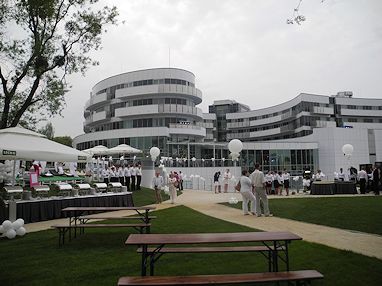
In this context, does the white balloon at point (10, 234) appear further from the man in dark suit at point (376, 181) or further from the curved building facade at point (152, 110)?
the curved building facade at point (152, 110)

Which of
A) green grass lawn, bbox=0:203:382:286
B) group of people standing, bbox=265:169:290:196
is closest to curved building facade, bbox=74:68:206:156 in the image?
group of people standing, bbox=265:169:290:196

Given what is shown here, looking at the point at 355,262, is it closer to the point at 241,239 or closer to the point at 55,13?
the point at 241,239

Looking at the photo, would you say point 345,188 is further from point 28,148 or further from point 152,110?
point 152,110

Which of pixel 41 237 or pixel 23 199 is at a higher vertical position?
pixel 23 199

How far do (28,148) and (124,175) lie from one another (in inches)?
516

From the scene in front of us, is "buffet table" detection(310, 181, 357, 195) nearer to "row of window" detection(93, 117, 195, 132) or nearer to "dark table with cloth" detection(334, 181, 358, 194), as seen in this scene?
"dark table with cloth" detection(334, 181, 358, 194)

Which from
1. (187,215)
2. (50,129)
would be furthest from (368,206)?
(50,129)

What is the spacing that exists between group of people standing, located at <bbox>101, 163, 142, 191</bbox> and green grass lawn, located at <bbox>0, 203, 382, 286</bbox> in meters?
14.1

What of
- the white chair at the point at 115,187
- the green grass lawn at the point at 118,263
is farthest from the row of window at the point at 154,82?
the green grass lawn at the point at 118,263

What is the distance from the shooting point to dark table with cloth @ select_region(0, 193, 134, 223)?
40.4ft

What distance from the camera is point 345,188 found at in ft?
79.7

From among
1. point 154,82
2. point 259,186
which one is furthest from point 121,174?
point 154,82

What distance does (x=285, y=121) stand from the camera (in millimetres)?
73438

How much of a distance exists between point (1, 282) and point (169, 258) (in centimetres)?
303
